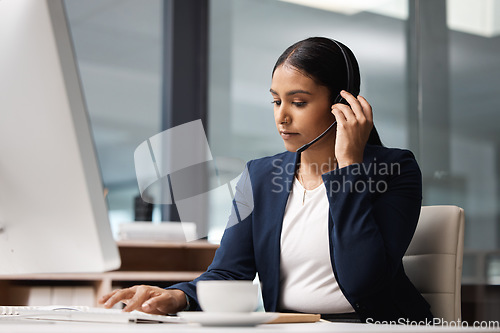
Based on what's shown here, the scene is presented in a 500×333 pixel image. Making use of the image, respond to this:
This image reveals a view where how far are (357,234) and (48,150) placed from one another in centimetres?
68

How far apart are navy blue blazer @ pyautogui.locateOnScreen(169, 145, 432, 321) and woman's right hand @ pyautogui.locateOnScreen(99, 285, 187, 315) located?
6cm

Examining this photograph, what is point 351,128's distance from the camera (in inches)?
52.2

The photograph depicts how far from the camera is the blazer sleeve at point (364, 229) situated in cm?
122

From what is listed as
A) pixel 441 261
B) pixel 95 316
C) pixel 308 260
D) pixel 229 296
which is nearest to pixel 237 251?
pixel 308 260

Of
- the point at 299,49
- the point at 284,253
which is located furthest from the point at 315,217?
the point at 299,49

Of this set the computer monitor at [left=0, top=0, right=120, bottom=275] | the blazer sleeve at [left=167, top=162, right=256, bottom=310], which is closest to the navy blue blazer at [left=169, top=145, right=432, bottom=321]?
the blazer sleeve at [left=167, top=162, right=256, bottom=310]

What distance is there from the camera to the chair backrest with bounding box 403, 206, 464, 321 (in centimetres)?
132

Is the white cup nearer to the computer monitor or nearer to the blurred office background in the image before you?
the computer monitor

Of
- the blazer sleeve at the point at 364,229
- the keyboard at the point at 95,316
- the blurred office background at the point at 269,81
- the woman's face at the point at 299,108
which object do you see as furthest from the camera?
the blurred office background at the point at 269,81

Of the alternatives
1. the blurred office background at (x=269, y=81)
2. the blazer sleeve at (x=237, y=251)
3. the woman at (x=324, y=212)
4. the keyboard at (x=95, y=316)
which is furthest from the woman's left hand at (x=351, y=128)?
the keyboard at (x=95, y=316)

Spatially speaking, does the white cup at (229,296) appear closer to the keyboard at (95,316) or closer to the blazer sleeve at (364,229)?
the keyboard at (95,316)

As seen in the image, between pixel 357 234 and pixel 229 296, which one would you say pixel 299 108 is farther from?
pixel 229 296

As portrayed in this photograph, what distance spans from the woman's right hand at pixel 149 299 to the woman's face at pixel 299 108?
0.48 metres

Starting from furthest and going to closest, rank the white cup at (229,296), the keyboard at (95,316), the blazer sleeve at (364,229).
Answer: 1. the blazer sleeve at (364,229)
2. the keyboard at (95,316)
3. the white cup at (229,296)
